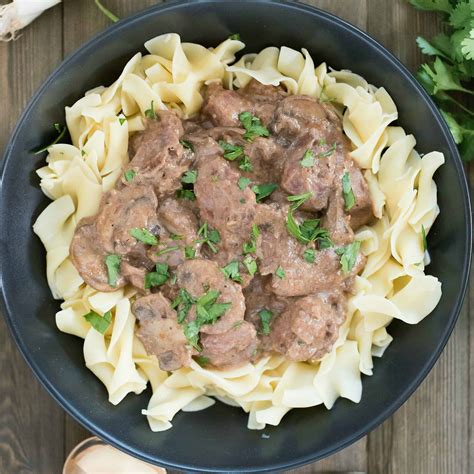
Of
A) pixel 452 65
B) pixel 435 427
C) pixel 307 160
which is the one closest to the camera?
pixel 307 160

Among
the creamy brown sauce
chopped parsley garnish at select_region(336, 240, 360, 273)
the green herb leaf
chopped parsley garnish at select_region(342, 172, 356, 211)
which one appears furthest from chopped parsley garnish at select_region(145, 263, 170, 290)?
the green herb leaf

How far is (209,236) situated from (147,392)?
1166 millimetres

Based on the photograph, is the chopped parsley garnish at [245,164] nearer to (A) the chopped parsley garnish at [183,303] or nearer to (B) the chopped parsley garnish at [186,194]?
(B) the chopped parsley garnish at [186,194]

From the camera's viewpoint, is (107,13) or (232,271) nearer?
(232,271)

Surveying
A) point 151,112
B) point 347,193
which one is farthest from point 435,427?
point 151,112

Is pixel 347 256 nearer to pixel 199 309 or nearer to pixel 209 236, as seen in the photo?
pixel 209 236

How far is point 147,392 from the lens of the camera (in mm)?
4902

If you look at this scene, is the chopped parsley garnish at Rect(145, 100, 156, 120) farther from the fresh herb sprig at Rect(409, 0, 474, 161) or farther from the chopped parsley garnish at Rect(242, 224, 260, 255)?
the fresh herb sprig at Rect(409, 0, 474, 161)

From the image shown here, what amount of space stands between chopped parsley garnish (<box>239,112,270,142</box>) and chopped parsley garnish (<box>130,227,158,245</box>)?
31.6 inches

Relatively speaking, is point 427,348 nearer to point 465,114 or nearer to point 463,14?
point 465,114

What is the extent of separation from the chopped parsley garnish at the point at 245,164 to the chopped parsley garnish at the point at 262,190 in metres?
0.11

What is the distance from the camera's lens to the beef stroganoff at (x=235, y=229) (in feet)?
14.5

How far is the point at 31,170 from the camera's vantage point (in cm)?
471

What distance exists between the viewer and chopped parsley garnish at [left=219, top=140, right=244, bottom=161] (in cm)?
445
